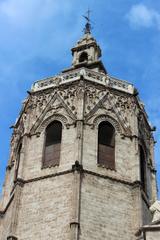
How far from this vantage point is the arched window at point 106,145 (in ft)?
85.8

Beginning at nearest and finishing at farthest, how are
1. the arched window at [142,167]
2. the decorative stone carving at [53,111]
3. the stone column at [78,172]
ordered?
1. the stone column at [78,172]
2. the arched window at [142,167]
3. the decorative stone carving at [53,111]

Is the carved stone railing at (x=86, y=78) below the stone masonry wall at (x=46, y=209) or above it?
above

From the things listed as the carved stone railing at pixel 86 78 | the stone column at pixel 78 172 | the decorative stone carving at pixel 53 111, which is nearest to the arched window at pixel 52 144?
the decorative stone carving at pixel 53 111

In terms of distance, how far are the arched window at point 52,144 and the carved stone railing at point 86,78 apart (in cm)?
245

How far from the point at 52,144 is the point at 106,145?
7.50ft

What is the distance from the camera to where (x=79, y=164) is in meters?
24.9

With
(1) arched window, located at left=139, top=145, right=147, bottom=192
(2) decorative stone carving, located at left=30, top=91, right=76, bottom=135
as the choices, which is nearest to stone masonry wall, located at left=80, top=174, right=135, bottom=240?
(1) arched window, located at left=139, top=145, right=147, bottom=192

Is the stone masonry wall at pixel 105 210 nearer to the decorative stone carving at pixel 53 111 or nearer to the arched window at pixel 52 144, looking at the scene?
the arched window at pixel 52 144

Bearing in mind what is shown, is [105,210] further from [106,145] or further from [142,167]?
[142,167]

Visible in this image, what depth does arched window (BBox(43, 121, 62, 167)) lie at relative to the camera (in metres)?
26.1

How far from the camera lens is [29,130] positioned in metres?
27.8

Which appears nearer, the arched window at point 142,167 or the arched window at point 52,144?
the arched window at point 52,144

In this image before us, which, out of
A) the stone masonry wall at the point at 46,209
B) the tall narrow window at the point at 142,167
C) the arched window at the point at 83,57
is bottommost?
the stone masonry wall at the point at 46,209

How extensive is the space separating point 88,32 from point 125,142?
38.8 feet
